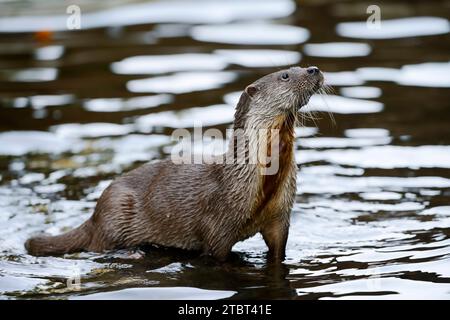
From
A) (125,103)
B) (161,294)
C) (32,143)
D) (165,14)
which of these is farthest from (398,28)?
(161,294)

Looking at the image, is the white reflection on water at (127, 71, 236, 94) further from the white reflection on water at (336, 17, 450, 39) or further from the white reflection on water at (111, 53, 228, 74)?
the white reflection on water at (336, 17, 450, 39)

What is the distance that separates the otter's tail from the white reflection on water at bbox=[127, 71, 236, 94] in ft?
11.7

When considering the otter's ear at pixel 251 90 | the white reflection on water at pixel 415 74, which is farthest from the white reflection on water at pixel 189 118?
the otter's ear at pixel 251 90

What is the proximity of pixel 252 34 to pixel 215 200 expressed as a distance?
5.79 m

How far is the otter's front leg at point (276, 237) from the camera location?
5.71 m

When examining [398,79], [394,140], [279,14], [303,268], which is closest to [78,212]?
[303,268]

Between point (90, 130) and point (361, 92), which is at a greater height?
point (361, 92)

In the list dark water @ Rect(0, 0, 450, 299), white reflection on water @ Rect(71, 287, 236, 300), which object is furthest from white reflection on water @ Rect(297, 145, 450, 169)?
white reflection on water @ Rect(71, 287, 236, 300)

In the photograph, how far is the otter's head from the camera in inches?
219

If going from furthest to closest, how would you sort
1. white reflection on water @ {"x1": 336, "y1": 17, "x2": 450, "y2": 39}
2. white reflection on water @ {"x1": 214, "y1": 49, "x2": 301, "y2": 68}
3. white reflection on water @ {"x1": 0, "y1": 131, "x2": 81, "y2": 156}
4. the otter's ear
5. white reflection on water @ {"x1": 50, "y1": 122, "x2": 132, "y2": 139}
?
white reflection on water @ {"x1": 336, "y1": 17, "x2": 450, "y2": 39}
white reflection on water @ {"x1": 214, "y1": 49, "x2": 301, "y2": 68}
white reflection on water @ {"x1": 50, "y1": 122, "x2": 132, "y2": 139}
white reflection on water @ {"x1": 0, "y1": 131, "x2": 81, "y2": 156}
the otter's ear

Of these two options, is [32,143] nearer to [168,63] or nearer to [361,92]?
[168,63]

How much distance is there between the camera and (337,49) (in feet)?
34.0

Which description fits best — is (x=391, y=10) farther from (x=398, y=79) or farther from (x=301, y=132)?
(x=301, y=132)

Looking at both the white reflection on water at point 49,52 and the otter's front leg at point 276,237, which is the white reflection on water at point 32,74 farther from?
the otter's front leg at point 276,237
